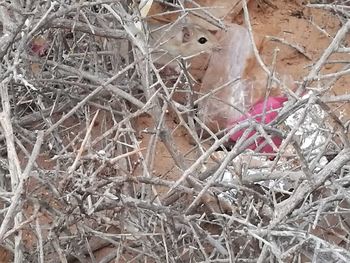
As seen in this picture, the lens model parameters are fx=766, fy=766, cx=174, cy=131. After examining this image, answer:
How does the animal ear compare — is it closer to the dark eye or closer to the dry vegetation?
the dark eye

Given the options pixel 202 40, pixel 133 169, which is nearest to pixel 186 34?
pixel 202 40

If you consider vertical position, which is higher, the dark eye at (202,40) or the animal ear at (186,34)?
the animal ear at (186,34)

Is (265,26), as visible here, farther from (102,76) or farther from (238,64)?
(102,76)

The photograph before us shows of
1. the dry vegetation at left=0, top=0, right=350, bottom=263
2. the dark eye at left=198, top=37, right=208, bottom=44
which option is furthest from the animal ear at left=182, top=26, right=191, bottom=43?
the dry vegetation at left=0, top=0, right=350, bottom=263

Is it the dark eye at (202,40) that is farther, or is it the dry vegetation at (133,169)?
the dark eye at (202,40)

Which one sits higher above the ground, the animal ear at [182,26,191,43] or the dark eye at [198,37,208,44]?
the animal ear at [182,26,191,43]

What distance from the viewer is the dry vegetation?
151 centimetres

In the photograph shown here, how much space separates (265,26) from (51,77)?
121cm

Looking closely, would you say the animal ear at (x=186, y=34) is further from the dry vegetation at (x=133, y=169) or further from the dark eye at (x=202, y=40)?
the dry vegetation at (x=133, y=169)

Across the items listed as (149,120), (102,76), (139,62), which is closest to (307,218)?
(139,62)

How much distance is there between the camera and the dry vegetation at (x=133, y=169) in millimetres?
1513

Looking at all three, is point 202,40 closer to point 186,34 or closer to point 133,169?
point 186,34

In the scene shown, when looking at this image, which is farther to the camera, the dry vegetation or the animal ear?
the animal ear

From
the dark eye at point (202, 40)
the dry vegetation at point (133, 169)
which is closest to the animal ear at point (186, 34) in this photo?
the dark eye at point (202, 40)
